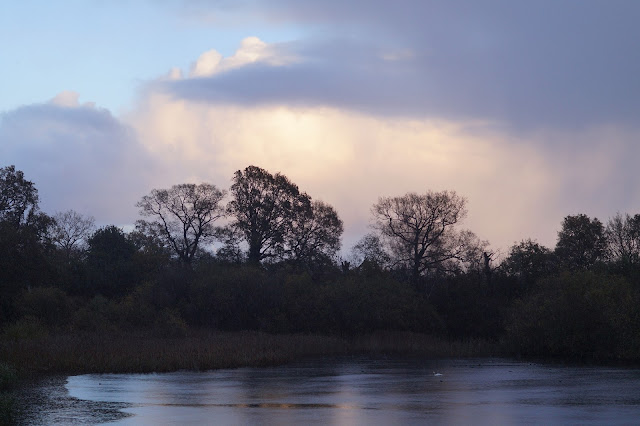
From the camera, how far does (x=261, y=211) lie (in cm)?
8006

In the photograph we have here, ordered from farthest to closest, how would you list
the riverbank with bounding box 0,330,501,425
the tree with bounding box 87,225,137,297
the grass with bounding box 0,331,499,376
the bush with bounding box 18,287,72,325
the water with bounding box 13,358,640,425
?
1. the tree with bounding box 87,225,137,297
2. the bush with bounding box 18,287,72,325
3. the grass with bounding box 0,331,499,376
4. the riverbank with bounding box 0,330,501,425
5. the water with bounding box 13,358,640,425

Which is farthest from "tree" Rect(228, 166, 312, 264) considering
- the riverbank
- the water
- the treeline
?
the water

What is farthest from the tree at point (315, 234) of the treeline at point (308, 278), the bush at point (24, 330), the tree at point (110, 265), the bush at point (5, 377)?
the bush at point (5, 377)

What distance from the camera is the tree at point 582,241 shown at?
77875mm

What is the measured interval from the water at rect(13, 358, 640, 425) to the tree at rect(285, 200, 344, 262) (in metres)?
37.5

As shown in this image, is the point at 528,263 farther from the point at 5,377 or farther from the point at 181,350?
the point at 5,377

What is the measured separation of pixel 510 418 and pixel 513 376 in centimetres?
1625

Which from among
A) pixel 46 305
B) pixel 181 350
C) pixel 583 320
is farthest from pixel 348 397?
pixel 46 305

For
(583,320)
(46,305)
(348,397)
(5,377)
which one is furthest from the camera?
(46,305)

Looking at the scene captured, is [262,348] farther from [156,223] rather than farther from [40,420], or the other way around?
[156,223]

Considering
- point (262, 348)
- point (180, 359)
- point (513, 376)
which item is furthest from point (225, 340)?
point (513, 376)

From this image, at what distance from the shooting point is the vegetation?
48750 mm

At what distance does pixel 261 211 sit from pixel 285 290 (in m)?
13.7

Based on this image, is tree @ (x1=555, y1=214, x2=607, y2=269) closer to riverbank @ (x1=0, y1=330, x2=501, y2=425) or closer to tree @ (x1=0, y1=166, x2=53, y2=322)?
riverbank @ (x1=0, y1=330, x2=501, y2=425)
